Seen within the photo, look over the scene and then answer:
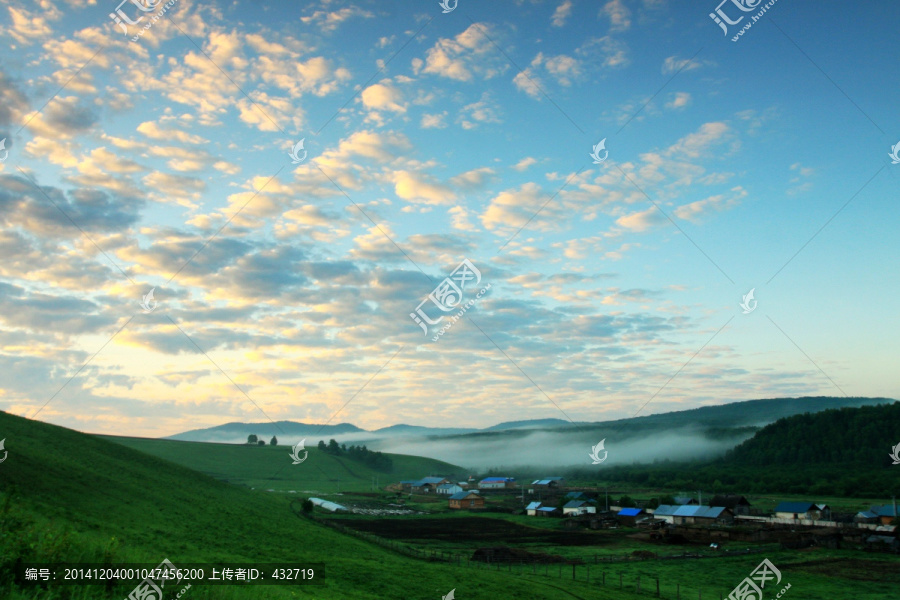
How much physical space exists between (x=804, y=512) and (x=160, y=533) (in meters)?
101

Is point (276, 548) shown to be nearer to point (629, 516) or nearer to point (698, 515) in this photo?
point (629, 516)

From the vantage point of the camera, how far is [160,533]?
3816 cm

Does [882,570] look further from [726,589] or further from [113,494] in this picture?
[113,494]

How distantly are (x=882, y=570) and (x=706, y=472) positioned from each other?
147565 mm

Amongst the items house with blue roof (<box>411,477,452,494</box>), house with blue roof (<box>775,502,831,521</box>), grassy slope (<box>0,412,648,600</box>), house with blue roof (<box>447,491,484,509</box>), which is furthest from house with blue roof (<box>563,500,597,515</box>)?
house with blue roof (<box>411,477,452,494</box>)

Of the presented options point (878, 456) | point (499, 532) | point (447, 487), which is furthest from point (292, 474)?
point (878, 456)

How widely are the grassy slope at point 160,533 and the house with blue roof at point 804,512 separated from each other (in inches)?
2848

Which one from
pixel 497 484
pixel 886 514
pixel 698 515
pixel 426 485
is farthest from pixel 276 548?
pixel 497 484

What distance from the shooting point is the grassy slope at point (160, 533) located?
1684 centimetres

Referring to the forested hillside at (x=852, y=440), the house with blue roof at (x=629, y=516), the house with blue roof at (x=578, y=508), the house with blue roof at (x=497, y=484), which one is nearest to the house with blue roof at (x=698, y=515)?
the house with blue roof at (x=629, y=516)

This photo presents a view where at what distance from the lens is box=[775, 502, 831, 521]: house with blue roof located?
92375 mm

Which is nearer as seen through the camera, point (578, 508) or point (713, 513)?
point (713, 513)

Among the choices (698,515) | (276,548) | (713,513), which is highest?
(713,513)

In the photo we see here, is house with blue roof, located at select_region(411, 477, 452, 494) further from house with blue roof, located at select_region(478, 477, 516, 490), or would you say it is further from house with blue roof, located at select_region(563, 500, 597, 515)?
house with blue roof, located at select_region(563, 500, 597, 515)
